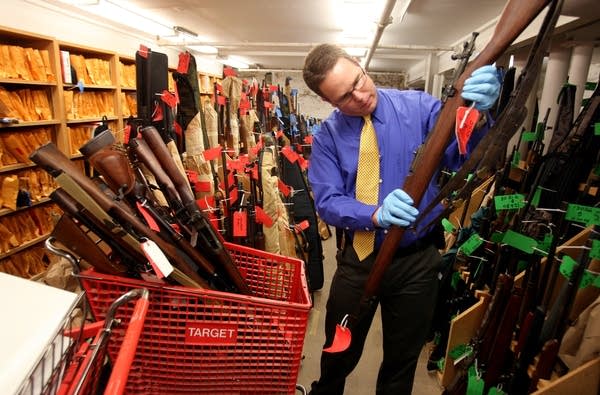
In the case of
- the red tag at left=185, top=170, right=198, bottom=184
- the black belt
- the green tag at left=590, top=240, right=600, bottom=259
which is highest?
the red tag at left=185, top=170, right=198, bottom=184

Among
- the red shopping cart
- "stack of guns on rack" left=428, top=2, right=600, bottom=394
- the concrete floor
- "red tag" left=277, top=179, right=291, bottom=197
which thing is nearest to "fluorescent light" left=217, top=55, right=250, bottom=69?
"red tag" left=277, top=179, right=291, bottom=197

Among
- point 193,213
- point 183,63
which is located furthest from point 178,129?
point 193,213

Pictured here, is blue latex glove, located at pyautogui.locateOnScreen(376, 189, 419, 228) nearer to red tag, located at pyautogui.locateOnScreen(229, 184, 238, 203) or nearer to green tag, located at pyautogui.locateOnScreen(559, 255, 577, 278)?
green tag, located at pyautogui.locateOnScreen(559, 255, 577, 278)

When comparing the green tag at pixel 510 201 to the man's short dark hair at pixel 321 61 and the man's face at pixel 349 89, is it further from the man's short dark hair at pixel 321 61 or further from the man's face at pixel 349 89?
the man's short dark hair at pixel 321 61

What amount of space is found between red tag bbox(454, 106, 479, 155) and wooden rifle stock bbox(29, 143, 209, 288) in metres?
0.79

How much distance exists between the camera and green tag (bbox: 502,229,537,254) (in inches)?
52.0

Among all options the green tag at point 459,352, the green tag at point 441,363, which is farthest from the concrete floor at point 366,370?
the green tag at point 459,352

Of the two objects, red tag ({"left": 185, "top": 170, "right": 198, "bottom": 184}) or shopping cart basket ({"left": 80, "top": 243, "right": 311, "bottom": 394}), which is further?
red tag ({"left": 185, "top": 170, "right": 198, "bottom": 184})

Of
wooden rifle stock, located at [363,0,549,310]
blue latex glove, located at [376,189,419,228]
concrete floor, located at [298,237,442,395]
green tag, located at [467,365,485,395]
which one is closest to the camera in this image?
wooden rifle stock, located at [363,0,549,310]

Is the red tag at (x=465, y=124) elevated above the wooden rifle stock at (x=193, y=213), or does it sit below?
above

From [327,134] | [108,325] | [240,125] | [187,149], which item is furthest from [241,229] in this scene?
[240,125]

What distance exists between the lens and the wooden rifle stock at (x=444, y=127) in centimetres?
74

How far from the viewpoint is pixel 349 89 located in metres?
1.09

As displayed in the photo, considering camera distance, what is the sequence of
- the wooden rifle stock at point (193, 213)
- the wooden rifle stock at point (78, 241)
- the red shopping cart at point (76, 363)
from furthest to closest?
the wooden rifle stock at point (193, 213), the wooden rifle stock at point (78, 241), the red shopping cart at point (76, 363)
